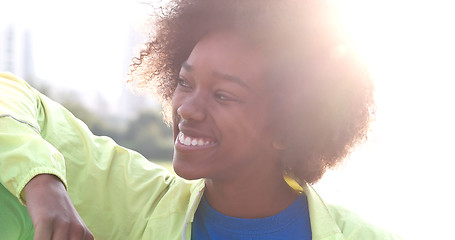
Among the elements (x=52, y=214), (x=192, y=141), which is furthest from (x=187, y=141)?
(x=52, y=214)

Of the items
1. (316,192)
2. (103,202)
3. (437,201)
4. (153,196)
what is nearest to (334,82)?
(316,192)

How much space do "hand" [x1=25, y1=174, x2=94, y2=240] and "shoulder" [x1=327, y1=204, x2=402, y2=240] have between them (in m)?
0.73

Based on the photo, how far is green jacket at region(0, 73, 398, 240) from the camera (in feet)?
5.28

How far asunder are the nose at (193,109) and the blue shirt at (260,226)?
309 mm

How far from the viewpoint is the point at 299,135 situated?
1791 millimetres

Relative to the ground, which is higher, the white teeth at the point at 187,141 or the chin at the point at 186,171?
the white teeth at the point at 187,141

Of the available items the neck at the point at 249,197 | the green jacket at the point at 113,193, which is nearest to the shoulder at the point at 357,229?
the green jacket at the point at 113,193

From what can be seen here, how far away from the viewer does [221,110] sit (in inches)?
64.1

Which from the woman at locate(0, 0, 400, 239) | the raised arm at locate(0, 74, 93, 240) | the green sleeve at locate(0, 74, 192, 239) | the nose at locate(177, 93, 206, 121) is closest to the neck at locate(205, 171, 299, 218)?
the woman at locate(0, 0, 400, 239)

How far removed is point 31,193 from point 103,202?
45 cm

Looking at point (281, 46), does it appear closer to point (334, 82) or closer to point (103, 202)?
point (334, 82)

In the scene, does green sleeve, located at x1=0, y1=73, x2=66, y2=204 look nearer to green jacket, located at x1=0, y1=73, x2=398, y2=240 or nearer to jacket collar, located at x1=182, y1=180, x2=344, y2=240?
green jacket, located at x1=0, y1=73, x2=398, y2=240

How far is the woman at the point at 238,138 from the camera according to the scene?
1634 mm

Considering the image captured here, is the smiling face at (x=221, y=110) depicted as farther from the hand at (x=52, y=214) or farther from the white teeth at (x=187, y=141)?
the hand at (x=52, y=214)
